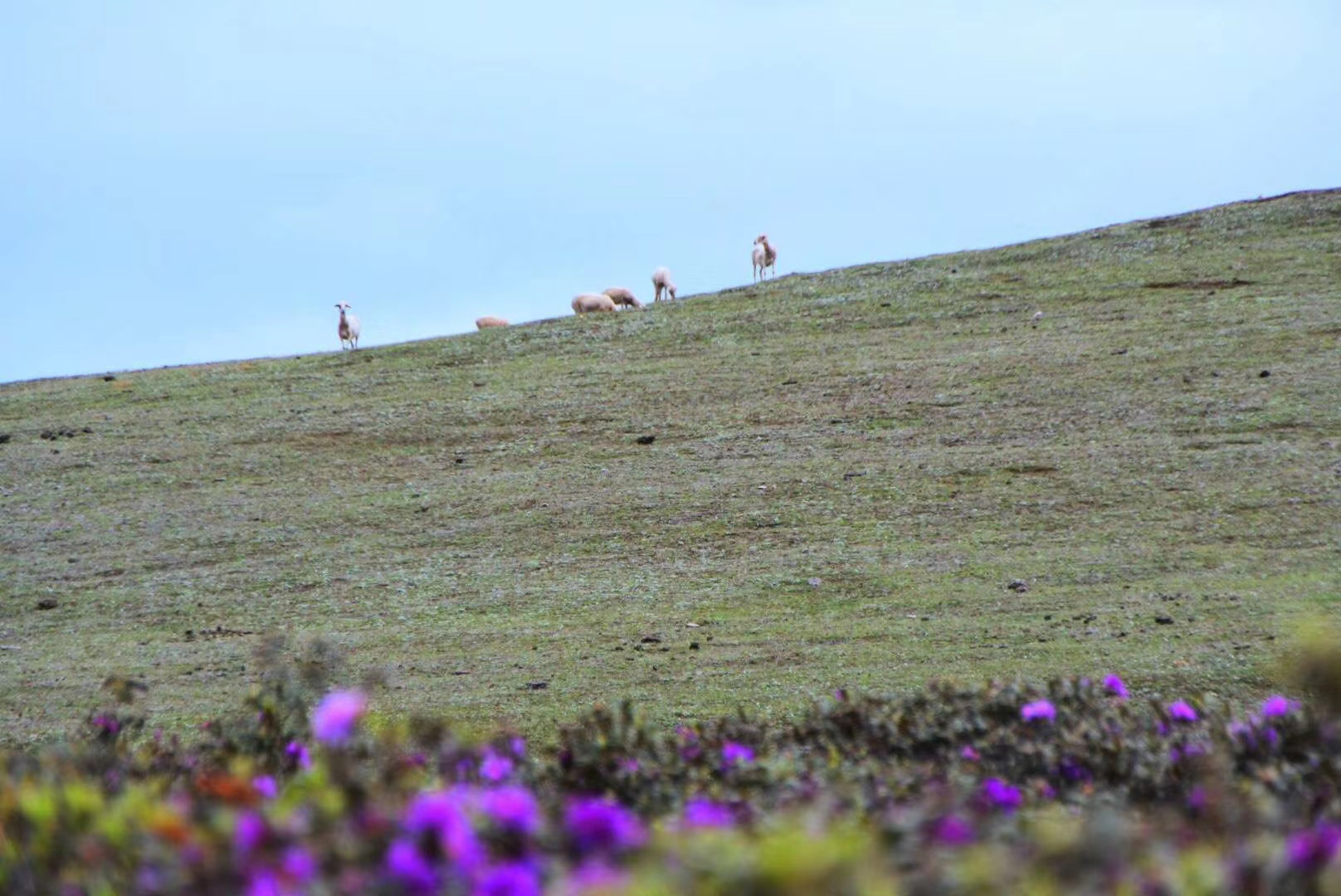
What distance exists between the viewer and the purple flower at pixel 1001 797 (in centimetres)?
467

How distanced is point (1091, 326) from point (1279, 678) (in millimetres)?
17731

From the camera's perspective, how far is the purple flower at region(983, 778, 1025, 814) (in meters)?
4.67

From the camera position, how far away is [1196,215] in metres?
38.0

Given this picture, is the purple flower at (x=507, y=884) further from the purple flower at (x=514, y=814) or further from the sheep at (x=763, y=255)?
the sheep at (x=763, y=255)

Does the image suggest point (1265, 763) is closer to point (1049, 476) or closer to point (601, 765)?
point (601, 765)

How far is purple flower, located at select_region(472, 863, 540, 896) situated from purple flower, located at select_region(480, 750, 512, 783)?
7.26 feet

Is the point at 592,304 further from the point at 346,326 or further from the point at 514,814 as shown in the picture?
the point at 514,814

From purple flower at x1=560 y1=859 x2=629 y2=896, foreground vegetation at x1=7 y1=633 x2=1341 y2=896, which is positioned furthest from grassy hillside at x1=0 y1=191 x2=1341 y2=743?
purple flower at x1=560 y1=859 x2=629 y2=896

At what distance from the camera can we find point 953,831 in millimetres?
3221

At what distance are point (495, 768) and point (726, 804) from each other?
0.86m

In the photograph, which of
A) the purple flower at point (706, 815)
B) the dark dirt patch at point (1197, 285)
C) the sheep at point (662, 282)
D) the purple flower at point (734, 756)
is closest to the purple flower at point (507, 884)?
the purple flower at point (706, 815)

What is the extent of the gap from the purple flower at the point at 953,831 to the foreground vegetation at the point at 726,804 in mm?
12

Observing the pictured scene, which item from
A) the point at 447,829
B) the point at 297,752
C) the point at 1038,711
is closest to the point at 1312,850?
the point at 447,829

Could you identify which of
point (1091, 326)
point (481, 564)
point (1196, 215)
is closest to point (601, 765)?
point (481, 564)
